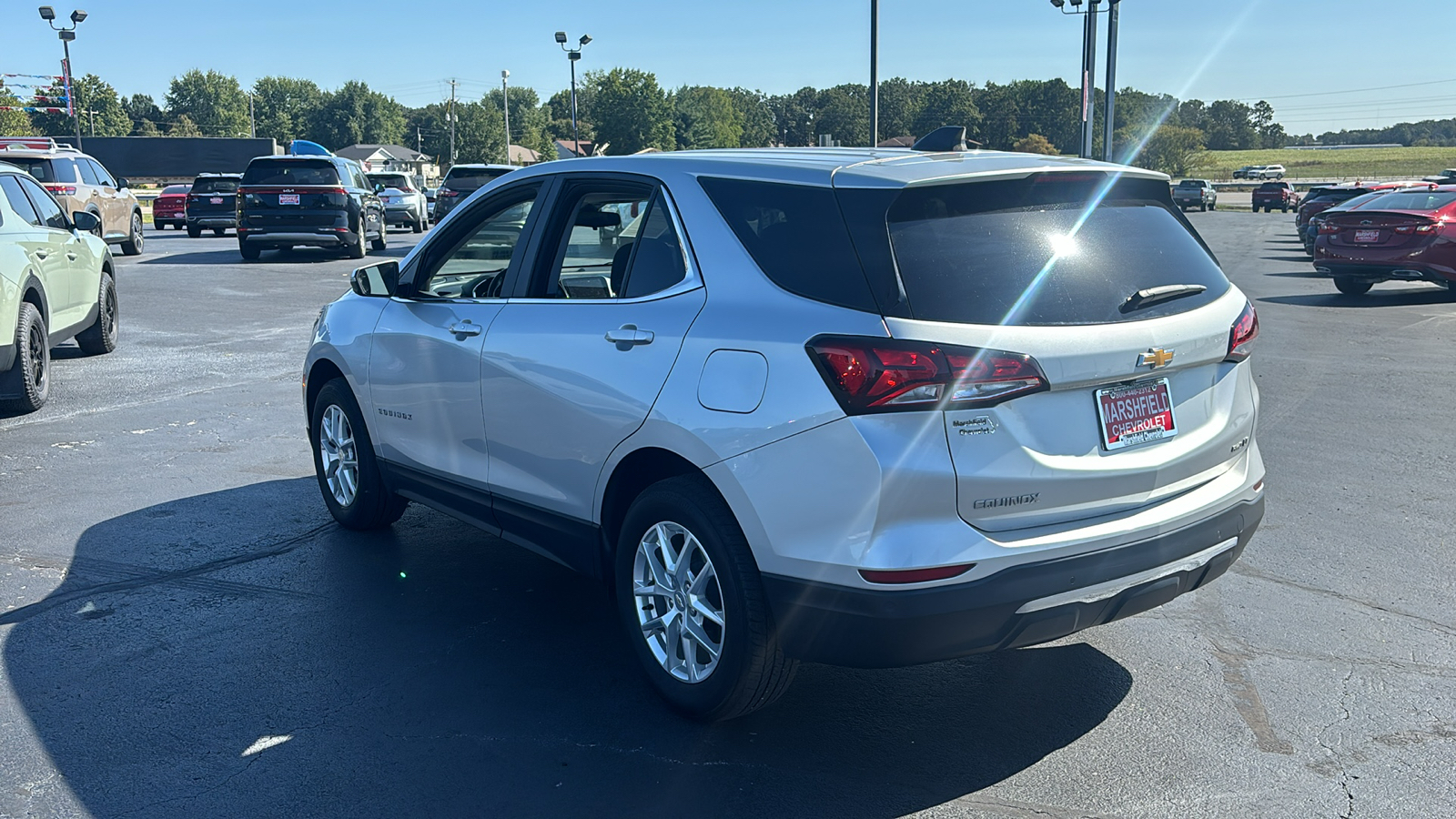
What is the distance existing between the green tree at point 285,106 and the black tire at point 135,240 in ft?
493

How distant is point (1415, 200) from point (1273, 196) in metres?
48.9

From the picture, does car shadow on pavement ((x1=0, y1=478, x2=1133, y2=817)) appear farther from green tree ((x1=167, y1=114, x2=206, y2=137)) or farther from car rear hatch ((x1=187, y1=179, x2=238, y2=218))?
green tree ((x1=167, y1=114, x2=206, y2=137))

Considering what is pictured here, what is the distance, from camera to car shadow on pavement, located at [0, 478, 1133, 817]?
3.47 meters

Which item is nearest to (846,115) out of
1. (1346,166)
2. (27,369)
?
(1346,166)

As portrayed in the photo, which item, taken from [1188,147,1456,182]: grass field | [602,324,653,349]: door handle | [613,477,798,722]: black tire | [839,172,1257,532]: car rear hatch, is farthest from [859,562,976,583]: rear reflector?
[1188,147,1456,182]: grass field

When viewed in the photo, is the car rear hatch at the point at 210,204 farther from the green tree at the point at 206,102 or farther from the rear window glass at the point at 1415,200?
the green tree at the point at 206,102

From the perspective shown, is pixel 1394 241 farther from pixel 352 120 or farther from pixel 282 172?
pixel 352 120

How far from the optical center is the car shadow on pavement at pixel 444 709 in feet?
11.4

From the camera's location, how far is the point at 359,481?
5.91m

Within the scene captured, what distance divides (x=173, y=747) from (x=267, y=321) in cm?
→ 1190

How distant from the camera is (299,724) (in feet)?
12.8

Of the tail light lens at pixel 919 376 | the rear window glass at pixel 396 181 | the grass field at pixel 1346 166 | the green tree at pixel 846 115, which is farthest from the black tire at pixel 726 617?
the grass field at pixel 1346 166

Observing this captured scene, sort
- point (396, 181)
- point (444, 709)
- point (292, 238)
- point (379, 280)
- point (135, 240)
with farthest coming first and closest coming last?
point (396, 181) < point (135, 240) < point (292, 238) < point (379, 280) < point (444, 709)

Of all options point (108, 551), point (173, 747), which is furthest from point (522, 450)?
point (108, 551)
